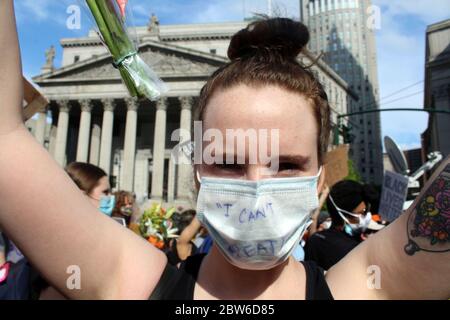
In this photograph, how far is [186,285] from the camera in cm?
Answer: 136

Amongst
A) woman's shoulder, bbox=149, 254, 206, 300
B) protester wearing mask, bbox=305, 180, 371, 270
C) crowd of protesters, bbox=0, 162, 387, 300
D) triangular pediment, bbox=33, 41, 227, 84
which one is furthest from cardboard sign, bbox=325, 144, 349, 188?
triangular pediment, bbox=33, 41, 227, 84

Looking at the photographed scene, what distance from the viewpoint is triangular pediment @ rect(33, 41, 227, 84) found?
117 feet

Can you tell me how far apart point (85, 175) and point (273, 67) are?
3053 millimetres

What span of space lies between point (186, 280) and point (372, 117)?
104 metres

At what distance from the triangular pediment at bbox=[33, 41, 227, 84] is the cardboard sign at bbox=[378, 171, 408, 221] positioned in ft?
101

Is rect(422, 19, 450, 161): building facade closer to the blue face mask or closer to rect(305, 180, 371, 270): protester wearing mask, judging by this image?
rect(305, 180, 371, 270): protester wearing mask

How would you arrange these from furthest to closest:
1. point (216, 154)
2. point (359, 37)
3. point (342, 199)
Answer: point (359, 37)
point (342, 199)
point (216, 154)

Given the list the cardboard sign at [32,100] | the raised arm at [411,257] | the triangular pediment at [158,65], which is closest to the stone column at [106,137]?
the triangular pediment at [158,65]

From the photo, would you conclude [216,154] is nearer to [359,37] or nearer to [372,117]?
[359,37]

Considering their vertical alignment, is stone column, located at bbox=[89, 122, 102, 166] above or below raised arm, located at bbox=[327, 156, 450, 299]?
below

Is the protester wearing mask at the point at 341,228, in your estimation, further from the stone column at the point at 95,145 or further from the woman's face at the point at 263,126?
the stone column at the point at 95,145

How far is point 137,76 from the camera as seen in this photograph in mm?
1298
